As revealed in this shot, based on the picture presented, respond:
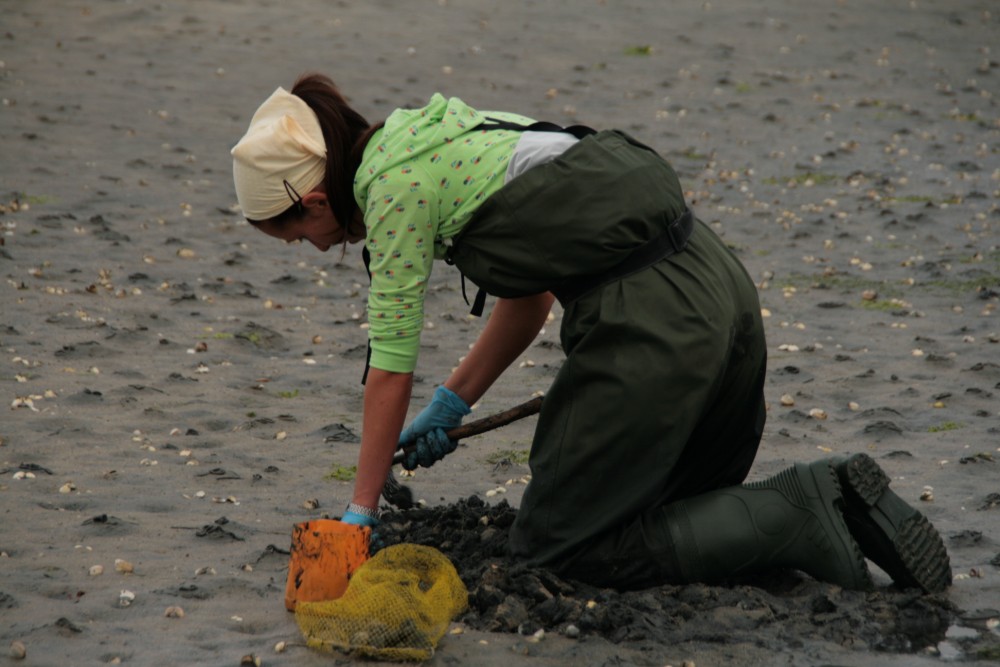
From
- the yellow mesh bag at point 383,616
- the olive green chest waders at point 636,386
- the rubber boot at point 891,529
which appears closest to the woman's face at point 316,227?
the olive green chest waders at point 636,386

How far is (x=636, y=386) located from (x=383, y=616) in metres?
0.83

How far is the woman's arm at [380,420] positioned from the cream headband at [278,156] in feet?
1.65

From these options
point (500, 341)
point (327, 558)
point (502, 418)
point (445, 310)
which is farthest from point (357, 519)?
point (445, 310)

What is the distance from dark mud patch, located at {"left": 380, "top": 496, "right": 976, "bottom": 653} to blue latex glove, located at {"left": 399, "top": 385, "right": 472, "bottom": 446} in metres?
0.45

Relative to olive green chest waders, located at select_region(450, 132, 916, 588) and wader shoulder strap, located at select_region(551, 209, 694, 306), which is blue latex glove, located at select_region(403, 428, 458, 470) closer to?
olive green chest waders, located at select_region(450, 132, 916, 588)

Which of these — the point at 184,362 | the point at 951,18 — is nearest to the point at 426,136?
the point at 184,362

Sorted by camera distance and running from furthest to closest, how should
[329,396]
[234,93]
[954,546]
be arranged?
[234,93] → [329,396] → [954,546]

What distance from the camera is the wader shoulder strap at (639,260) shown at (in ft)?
10.3

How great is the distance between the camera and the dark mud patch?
300 centimetres

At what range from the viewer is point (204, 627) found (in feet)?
10.3

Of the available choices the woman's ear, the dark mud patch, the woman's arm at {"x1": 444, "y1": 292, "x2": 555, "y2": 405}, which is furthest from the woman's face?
the dark mud patch

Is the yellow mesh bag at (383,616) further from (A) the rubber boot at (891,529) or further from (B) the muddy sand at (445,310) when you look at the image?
(A) the rubber boot at (891,529)

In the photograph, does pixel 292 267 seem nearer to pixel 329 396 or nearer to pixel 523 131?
pixel 329 396

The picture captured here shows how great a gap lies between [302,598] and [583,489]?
785 mm
